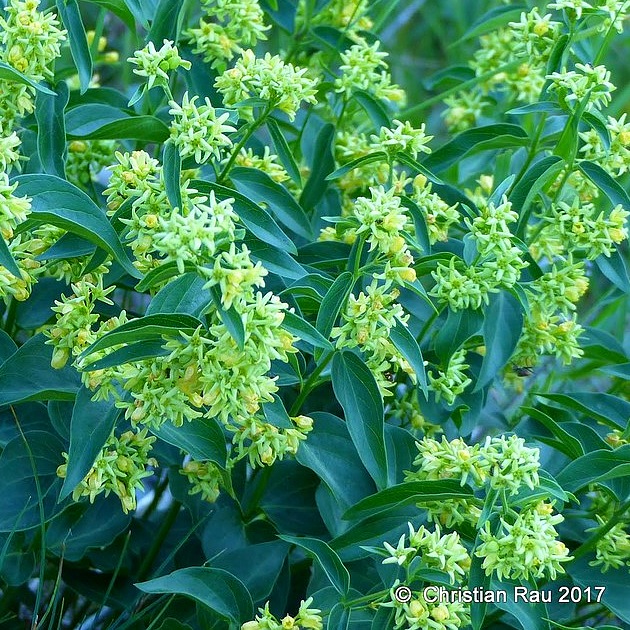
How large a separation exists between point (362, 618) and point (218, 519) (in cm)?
31

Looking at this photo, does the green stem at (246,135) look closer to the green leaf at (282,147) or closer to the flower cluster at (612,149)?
the green leaf at (282,147)

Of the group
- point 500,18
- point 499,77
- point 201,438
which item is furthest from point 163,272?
point 499,77

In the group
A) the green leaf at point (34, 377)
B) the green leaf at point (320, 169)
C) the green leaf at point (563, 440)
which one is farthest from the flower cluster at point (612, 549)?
the green leaf at point (34, 377)

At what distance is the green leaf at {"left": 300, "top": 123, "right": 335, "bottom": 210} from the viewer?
5.78 ft

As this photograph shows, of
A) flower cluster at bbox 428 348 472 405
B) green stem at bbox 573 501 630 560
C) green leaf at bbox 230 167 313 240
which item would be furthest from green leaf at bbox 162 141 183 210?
green stem at bbox 573 501 630 560

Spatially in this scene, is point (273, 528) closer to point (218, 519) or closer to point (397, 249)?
point (218, 519)

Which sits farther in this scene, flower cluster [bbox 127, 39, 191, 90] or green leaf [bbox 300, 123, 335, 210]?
green leaf [bbox 300, 123, 335, 210]

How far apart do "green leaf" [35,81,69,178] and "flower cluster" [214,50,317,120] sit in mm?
260

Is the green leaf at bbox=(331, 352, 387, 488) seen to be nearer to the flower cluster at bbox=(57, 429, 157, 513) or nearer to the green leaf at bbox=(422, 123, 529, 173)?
the flower cluster at bbox=(57, 429, 157, 513)

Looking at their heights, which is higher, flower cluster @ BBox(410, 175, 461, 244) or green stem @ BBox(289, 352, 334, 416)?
flower cluster @ BBox(410, 175, 461, 244)

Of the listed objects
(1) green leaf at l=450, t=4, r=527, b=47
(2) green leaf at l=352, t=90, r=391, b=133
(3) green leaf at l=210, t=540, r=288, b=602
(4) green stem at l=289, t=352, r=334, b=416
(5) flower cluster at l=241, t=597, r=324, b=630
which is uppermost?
(1) green leaf at l=450, t=4, r=527, b=47

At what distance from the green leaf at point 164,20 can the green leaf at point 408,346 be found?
676 mm

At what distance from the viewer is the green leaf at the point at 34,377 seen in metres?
1.39

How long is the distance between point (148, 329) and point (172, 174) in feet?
0.76
